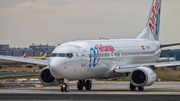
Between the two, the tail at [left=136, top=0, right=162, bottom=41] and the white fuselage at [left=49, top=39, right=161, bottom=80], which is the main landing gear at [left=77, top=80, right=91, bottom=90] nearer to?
the white fuselage at [left=49, top=39, right=161, bottom=80]

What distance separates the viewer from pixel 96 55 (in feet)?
115

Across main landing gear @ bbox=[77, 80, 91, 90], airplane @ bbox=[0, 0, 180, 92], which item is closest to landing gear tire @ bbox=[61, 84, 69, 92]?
airplane @ bbox=[0, 0, 180, 92]

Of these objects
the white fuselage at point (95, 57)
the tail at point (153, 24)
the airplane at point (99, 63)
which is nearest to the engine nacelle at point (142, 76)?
the airplane at point (99, 63)

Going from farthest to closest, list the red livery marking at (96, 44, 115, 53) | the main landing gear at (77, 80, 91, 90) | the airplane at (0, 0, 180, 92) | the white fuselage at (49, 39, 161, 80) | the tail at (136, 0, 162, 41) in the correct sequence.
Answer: the tail at (136, 0, 162, 41) → the main landing gear at (77, 80, 91, 90) → the red livery marking at (96, 44, 115, 53) → the airplane at (0, 0, 180, 92) → the white fuselage at (49, 39, 161, 80)

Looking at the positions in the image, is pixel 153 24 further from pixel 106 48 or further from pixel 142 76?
pixel 142 76

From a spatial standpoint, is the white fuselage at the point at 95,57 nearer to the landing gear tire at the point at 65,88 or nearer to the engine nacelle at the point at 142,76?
the landing gear tire at the point at 65,88

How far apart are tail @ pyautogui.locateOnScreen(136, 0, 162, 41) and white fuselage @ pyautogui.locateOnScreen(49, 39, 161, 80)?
2353 mm

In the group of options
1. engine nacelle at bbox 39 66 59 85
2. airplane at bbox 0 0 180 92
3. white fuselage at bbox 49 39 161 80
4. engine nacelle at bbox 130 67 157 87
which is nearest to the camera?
white fuselage at bbox 49 39 161 80

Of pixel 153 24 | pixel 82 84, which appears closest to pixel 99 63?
pixel 82 84

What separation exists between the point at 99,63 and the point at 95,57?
3.00 ft

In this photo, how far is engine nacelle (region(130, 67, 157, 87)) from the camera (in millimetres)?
34000

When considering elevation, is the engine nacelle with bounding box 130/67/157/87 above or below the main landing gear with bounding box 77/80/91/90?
above

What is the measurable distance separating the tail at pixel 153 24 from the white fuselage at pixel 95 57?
235 centimetres

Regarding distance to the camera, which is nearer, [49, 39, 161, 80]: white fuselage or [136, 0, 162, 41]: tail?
[49, 39, 161, 80]: white fuselage
